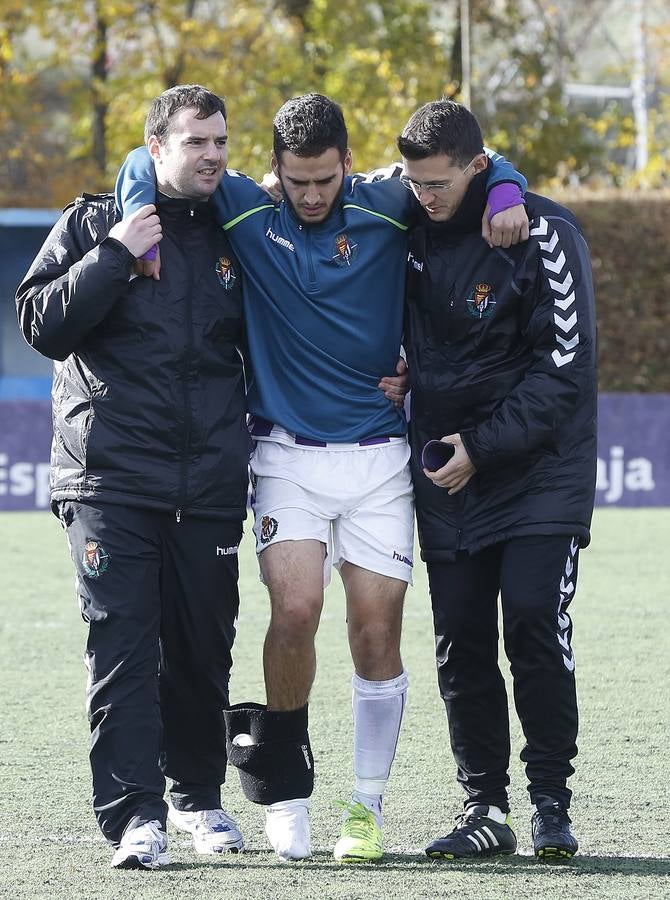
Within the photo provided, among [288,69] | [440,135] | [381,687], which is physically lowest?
[381,687]

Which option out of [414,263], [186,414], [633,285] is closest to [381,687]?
[186,414]

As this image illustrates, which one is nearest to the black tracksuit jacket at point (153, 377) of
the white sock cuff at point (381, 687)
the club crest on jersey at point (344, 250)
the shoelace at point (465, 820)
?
the club crest on jersey at point (344, 250)

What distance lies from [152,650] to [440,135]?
1688 millimetres

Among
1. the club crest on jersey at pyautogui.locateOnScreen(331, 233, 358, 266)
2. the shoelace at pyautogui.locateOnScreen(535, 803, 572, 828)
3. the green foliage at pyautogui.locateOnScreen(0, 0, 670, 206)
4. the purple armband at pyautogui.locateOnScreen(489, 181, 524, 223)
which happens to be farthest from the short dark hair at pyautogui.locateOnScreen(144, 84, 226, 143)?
the green foliage at pyautogui.locateOnScreen(0, 0, 670, 206)

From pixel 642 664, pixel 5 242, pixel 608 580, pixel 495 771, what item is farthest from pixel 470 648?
pixel 5 242

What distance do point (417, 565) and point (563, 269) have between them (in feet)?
21.6

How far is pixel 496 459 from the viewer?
14.5 feet

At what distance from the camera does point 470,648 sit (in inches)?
179

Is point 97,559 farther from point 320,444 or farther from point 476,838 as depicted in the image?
point 476,838

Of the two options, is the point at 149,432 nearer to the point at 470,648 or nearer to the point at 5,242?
the point at 470,648

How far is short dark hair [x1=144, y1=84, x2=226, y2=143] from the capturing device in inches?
173

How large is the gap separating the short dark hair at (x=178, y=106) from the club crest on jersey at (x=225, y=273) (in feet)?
1.29

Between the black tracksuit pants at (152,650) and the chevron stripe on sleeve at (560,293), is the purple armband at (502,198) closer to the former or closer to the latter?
the chevron stripe on sleeve at (560,293)

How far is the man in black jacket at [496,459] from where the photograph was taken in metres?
4.38
